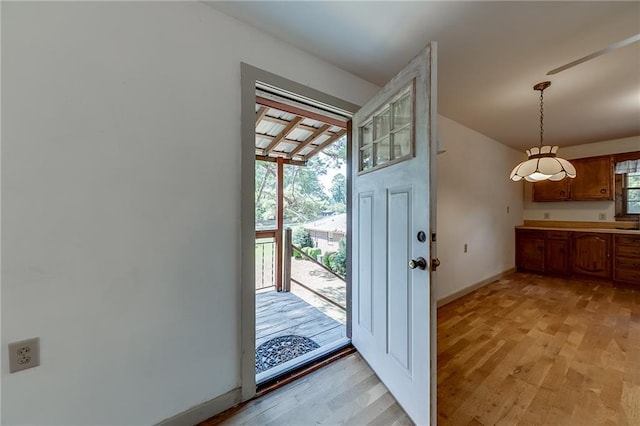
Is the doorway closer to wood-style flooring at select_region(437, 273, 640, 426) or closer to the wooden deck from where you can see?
the wooden deck

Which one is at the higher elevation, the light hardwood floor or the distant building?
the distant building

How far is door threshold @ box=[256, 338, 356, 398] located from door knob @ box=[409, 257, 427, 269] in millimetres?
1103

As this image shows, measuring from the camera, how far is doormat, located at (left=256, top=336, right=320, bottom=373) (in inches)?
78.0

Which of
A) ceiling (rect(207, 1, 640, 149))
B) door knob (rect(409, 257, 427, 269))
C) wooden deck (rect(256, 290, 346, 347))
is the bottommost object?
wooden deck (rect(256, 290, 346, 347))

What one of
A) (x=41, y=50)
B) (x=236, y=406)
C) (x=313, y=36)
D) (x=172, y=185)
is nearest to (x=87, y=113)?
(x=41, y=50)

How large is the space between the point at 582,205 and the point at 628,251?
1032 mm

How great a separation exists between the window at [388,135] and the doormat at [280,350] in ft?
5.31

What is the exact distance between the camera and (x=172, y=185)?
128 centimetres

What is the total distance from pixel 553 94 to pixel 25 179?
3.83 metres

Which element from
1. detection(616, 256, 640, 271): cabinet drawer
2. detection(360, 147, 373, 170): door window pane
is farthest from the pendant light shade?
detection(616, 256, 640, 271): cabinet drawer

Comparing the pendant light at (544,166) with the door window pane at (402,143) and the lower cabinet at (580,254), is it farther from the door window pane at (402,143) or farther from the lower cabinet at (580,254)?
the lower cabinet at (580,254)

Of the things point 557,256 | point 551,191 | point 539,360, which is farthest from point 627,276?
point 539,360

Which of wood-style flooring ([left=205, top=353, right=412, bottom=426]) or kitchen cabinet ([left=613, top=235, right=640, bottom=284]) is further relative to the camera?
kitchen cabinet ([left=613, top=235, right=640, bottom=284])

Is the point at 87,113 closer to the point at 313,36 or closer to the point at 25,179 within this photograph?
the point at 25,179
